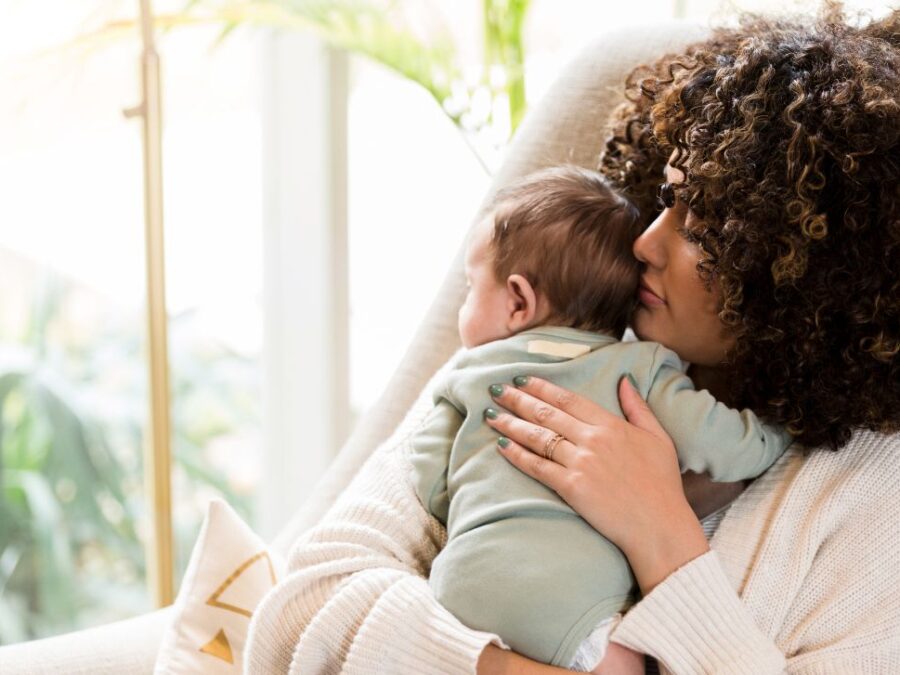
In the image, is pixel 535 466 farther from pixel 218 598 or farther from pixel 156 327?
pixel 156 327

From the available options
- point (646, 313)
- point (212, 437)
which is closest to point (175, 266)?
point (212, 437)

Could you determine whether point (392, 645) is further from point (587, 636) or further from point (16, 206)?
point (16, 206)

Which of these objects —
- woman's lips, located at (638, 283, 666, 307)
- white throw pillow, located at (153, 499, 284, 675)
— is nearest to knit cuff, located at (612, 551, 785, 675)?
woman's lips, located at (638, 283, 666, 307)

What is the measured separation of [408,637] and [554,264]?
375 mm

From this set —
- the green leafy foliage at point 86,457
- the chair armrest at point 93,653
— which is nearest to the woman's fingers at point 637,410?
the chair armrest at point 93,653

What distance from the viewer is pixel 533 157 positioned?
56.9 inches

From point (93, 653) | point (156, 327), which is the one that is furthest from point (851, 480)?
point (156, 327)

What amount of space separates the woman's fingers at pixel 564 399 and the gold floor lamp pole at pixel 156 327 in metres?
0.66

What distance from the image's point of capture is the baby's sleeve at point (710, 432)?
3.31 ft

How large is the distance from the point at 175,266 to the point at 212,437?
42 cm

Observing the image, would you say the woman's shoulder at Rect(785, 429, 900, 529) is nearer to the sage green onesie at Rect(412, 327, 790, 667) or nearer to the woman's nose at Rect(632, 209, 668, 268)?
the sage green onesie at Rect(412, 327, 790, 667)

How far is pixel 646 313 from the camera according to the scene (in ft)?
3.63

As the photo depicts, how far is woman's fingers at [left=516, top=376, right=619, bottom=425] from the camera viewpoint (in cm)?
104

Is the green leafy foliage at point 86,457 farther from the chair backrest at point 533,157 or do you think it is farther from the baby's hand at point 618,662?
the baby's hand at point 618,662
